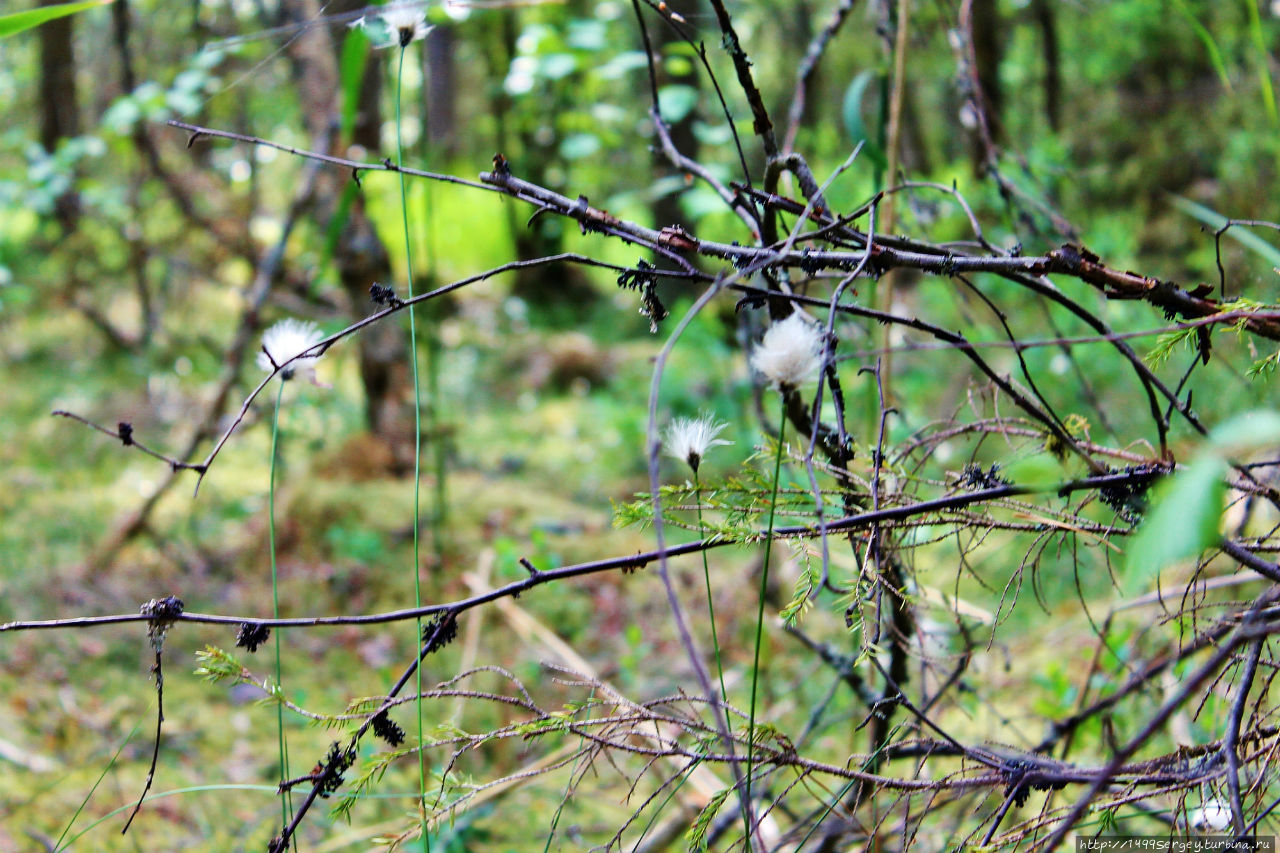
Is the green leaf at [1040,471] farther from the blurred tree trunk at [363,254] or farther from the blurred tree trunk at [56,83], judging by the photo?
the blurred tree trunk at [56,83]

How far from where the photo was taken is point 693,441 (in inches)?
20.6

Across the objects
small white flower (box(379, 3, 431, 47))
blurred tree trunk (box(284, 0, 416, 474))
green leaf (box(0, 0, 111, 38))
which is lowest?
blurred tree trunk (box(284, 0, 416, 474))

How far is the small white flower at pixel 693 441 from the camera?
51 cm

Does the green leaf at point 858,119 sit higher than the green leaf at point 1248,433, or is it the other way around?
the green leaf at point 858,119

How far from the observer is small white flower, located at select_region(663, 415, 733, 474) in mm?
513

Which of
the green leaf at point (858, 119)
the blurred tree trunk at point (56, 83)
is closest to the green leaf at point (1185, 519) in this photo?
the green leaf at point (858, 119)

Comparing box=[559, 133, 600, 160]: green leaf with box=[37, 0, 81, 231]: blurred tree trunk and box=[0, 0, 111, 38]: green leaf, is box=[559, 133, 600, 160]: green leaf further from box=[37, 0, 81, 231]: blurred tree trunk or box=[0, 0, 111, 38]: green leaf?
box=[37, 0, 81, 231]: blurred tree trunk

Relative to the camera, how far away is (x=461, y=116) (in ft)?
24.6

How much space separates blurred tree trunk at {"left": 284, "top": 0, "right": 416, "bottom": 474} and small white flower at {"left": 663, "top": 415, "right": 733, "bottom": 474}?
6.11 feet

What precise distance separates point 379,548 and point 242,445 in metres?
1.66

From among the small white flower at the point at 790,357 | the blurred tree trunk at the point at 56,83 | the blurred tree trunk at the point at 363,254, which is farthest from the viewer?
the blurred tree trunk at the point at 56,83

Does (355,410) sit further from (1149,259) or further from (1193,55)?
(1193,55)

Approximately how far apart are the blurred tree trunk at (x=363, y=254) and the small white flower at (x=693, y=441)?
1.86 metres

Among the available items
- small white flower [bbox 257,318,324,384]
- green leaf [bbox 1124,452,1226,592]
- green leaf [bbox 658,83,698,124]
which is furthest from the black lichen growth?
green leaf [bbox 658,83,698,124]
